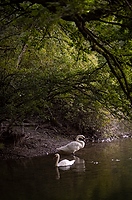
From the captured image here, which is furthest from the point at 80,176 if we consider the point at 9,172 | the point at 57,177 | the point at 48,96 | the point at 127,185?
the point at 48,96

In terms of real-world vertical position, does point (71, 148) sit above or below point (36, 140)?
above

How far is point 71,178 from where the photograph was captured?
32.3 feet

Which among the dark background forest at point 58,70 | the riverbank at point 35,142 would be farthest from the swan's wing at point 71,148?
the dark background forest at point 58,70

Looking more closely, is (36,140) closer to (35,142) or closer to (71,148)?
(35,142)

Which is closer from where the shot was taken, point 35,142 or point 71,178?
point 71,178

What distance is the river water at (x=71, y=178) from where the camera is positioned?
27.4 feet

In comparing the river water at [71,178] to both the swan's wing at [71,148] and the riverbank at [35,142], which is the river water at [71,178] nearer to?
the swan's wing at [71,148]

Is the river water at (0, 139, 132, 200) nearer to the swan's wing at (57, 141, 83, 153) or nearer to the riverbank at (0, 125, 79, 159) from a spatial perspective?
the swan's wing at (57, 141, 83, 153)

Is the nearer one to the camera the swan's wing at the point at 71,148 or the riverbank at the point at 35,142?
the riverbank at the point at 35,142

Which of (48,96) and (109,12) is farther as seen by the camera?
(48,96)

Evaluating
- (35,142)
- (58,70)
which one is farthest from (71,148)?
(58,70)

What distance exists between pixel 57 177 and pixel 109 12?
562 centimetres

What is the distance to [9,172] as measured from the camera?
1116cm

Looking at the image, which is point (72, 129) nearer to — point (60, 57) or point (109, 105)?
point (60, 57)
